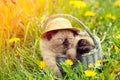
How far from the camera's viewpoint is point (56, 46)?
3.57 meters

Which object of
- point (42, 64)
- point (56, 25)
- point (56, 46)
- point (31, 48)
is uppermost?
point (31, 48)

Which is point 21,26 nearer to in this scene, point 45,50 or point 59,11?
point 45,50

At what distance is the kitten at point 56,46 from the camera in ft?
11.6

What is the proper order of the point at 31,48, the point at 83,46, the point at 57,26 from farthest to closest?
the point at 31,48 < the point at 83,46 < the point at 57,26

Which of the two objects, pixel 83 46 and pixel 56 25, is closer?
pixel 56 25

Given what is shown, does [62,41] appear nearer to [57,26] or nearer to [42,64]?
[57,26]

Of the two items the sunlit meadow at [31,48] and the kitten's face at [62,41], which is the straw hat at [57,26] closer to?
the kitten's face at [62,41]

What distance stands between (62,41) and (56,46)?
0.07 m

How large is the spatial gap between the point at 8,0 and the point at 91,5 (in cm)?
172

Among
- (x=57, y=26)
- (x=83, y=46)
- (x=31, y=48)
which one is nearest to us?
(x=57, y=26)

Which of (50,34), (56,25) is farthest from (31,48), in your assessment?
(56,25)

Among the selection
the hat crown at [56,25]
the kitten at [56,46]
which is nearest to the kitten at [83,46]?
the kitten at [56,46]

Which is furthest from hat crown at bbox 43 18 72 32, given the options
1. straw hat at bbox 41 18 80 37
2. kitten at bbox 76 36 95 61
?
kitten at bbox 76 36 95 61

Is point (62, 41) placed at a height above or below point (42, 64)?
above
